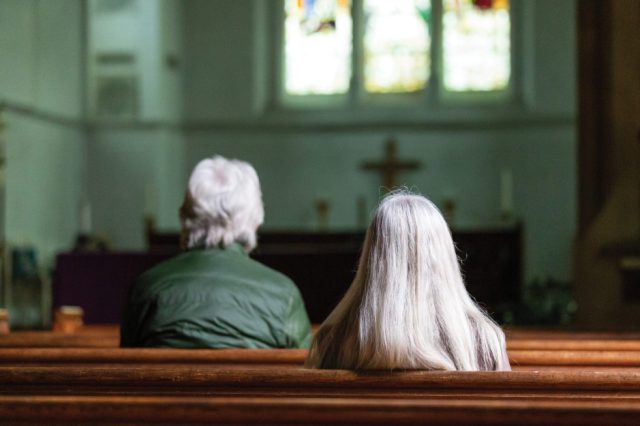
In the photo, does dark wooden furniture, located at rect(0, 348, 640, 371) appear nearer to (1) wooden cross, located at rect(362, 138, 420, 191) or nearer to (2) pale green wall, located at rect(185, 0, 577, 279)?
(2) pale green wall, located at rect(185, 0, 577, 279)

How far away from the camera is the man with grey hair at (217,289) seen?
3426 mm

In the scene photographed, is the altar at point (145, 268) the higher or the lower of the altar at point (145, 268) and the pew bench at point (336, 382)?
the lower

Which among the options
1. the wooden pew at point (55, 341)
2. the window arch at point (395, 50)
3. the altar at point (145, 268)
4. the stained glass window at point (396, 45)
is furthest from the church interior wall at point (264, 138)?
the wooden pew at point (55, 341)

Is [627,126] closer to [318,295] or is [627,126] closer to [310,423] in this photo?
[318,295]

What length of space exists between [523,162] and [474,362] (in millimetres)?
11240

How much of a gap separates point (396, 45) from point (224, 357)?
11.5 metres

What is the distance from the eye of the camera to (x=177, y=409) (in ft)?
6.03

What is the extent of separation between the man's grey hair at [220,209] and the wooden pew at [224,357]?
2.38ft

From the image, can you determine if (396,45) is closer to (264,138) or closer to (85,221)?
(264,138)

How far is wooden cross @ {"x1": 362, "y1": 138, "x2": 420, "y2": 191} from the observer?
13594 mm

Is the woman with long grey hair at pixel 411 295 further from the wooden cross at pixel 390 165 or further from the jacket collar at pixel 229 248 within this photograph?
the wooden cross at pixel 390 165

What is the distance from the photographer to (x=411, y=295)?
7.96ft

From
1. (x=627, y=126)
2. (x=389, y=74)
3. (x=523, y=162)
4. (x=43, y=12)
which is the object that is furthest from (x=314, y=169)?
(x=627, y=126)

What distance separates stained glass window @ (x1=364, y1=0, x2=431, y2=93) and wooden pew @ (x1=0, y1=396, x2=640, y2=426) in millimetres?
12340
